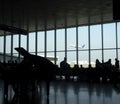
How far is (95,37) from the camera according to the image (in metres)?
17.0

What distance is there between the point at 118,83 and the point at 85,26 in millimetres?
6112

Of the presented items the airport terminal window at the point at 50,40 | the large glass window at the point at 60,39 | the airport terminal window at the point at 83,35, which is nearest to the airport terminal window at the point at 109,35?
the airport terminal window at the point at 83,35

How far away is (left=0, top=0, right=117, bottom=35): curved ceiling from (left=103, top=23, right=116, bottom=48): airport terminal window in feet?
2.11

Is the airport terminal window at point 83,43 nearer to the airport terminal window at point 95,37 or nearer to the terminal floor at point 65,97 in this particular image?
the airport terminal window at point 95,37

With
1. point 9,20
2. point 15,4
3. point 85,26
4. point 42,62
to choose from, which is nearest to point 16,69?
point 42,62

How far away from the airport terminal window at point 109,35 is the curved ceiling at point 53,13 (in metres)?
0.64

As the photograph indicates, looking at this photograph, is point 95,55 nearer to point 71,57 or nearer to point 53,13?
point 71,57

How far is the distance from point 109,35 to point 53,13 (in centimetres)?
467

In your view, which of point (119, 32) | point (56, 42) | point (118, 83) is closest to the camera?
point (118, 83)

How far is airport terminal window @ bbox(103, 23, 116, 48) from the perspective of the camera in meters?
16.2

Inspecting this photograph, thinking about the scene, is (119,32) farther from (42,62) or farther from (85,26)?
(42,62)

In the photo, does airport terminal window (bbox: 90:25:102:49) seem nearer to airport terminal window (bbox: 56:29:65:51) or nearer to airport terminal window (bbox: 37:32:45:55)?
airport terminal window (bbox: 56:29:65:51)

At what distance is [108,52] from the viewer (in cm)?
1644

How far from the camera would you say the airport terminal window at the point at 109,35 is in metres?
16.2
